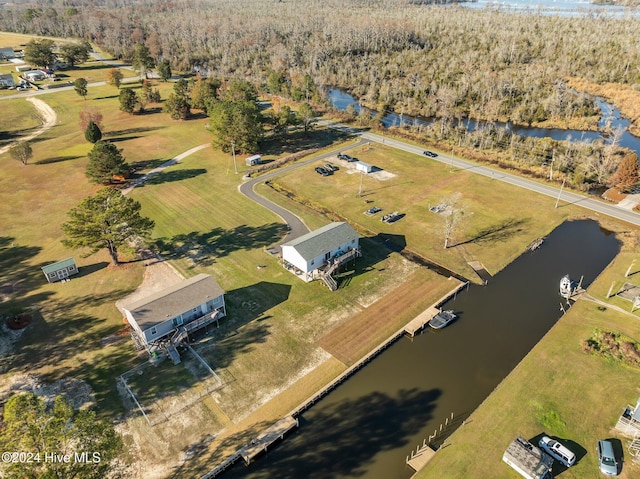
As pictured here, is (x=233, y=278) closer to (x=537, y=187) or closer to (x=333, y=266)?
(x=333, y=266)

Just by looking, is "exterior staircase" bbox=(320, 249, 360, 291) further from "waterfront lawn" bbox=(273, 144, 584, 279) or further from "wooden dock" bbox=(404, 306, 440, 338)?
"wooden dock" bbox=(404, 306, 440, 338)

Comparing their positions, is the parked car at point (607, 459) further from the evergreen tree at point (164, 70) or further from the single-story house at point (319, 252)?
the evergreen tree at point (164, 70)

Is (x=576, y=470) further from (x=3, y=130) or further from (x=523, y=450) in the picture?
(x=3, y=130)

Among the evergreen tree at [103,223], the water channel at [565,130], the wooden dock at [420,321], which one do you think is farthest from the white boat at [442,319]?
the water channel at [565,130]

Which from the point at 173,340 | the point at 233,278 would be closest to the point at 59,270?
the point at 173,340

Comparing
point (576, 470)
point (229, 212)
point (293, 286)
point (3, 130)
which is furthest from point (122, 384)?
point (3, 130)
